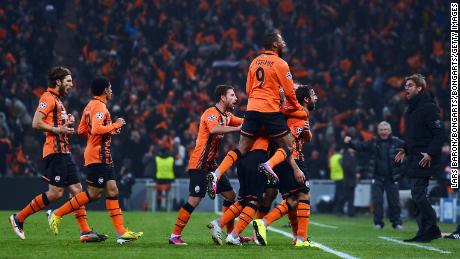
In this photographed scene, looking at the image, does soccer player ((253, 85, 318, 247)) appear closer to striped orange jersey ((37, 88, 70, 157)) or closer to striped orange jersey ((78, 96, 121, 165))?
striped orange jersey ((78, 96, 121, 165))

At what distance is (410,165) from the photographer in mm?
14773

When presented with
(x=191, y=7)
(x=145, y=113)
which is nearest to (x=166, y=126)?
(x=145, y=113)

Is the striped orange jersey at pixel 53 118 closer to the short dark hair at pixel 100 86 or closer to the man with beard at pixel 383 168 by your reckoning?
the short dark hair at pixel 100 86

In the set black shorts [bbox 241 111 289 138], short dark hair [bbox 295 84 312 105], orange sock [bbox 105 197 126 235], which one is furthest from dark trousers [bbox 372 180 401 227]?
orange sock [bbox 105 197 126 235]

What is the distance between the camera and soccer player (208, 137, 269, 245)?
42.2ft

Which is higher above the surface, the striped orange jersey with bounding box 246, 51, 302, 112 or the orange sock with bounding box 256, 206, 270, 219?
the striped orange jersey with bounding box 246, 51, 302, 112

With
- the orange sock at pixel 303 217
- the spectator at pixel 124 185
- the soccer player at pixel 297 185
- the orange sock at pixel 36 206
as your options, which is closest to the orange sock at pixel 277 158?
the soccer player at pixel 297 185

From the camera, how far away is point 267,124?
12.6 metres

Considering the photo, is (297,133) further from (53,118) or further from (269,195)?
(53,118)

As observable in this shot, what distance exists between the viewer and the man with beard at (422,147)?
1458cm

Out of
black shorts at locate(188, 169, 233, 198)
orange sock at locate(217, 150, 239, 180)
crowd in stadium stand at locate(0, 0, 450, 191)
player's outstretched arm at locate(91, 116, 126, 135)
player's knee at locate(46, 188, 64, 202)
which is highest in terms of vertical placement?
crowd in stadium stand at locate(0, 0, 450, 191)

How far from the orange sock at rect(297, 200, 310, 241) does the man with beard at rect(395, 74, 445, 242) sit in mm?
2455

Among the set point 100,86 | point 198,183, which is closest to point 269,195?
point 198,183

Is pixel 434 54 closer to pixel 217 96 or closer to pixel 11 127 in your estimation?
pixel 11 127
